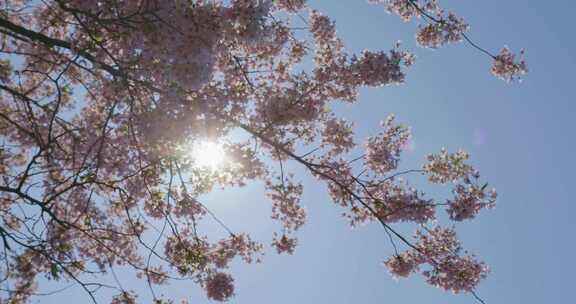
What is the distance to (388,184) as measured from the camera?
376 inches

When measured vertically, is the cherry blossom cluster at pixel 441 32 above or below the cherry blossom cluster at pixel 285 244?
above

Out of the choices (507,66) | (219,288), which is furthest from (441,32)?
(219,288)

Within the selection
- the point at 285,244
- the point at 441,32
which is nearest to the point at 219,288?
the point at 285,244

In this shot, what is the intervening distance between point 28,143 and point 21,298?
3.29m

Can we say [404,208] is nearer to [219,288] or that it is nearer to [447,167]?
Answer: [447,167]

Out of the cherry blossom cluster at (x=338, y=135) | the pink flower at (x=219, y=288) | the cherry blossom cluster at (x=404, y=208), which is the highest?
the cherry blossom cluster at (x=338, y=135)

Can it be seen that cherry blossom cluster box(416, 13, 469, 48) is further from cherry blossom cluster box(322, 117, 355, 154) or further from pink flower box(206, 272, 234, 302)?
pink flower box(206, 272, 234, 302)

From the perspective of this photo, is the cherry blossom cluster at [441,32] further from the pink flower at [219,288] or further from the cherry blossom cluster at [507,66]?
the pink flower at [219,288]

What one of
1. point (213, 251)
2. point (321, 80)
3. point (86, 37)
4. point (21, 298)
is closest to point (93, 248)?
point (21, 298)

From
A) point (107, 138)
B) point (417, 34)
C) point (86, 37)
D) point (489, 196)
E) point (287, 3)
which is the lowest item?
point (489, 196)

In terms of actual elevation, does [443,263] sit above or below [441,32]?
below

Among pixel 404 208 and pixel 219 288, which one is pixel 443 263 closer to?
pixel 404 208

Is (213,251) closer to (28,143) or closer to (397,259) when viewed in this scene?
(397,259)

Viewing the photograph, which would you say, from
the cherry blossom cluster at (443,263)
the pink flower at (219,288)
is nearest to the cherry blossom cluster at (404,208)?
the cherry blossom cluster at (443,263)
